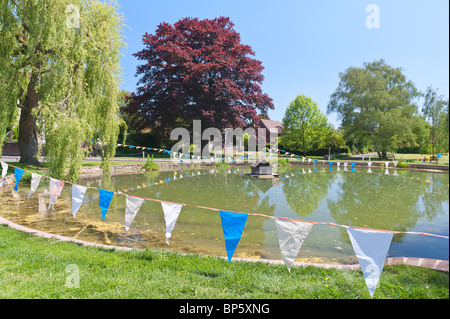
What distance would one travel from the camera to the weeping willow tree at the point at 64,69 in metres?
12.0

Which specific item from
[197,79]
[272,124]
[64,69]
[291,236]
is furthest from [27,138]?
[272,124]

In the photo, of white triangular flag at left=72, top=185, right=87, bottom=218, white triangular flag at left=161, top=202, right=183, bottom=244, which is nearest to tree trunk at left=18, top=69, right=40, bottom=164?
white triangular flag at left=72, top=185, right=87, bottom=218

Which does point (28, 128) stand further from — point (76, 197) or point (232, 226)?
point (232, 226)

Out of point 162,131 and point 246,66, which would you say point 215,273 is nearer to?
point 162,131

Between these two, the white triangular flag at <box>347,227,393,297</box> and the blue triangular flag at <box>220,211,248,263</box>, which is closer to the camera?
the white triangular flag at <box>347,227,393,297</box>

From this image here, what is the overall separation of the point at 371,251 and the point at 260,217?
5726mm

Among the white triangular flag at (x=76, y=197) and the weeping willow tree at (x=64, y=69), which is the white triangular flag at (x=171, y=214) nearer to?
the white triangular flag at (x=76, y=197)

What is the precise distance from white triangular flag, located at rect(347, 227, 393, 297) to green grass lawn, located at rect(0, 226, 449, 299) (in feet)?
1.31

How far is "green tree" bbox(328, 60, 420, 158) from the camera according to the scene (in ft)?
106

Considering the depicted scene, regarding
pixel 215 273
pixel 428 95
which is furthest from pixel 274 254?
pixel 428 95

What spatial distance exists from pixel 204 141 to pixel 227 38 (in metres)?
14.1

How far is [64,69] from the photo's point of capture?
41.6 ft

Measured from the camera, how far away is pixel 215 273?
465 cm

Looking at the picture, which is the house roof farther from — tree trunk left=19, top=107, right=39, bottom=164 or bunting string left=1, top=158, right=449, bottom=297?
bunting string left=1, top=158, right=449, bottom=297
